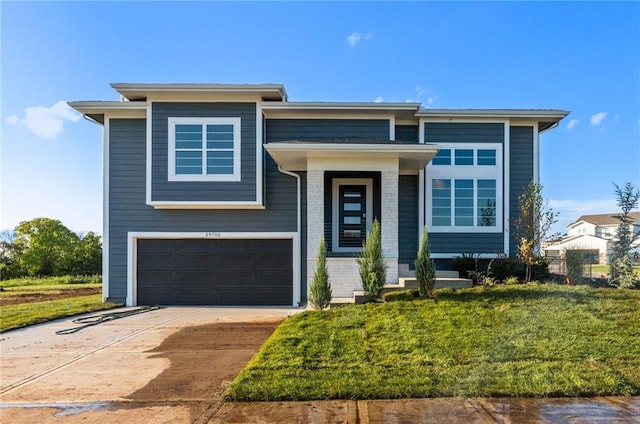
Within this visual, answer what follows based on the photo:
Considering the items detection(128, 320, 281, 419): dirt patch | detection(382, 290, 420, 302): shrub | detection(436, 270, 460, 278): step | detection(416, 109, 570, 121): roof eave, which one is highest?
detection(416, 109, 570, 121): roof eave

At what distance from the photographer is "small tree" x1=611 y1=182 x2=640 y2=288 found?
9.34 meters

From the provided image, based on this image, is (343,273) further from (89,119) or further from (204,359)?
(89,119)

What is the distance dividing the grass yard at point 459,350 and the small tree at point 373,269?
0.55 m

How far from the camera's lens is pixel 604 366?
450 centimetres

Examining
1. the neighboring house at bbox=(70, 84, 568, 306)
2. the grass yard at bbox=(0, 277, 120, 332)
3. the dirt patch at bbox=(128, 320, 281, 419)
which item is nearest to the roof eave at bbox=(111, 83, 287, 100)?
the neighboring house at bbox=(70, 84, 568, 306)

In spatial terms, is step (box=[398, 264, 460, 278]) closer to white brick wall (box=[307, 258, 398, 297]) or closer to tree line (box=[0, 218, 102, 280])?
white brick wall (box=[307, 258, 398, 297])

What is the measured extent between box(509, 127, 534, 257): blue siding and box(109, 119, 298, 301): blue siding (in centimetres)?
592

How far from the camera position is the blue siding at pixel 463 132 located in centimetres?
1101

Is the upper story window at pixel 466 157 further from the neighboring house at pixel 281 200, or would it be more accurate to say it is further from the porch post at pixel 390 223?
the porch post at pixel 390 223

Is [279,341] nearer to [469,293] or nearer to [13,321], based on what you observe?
[469,293]

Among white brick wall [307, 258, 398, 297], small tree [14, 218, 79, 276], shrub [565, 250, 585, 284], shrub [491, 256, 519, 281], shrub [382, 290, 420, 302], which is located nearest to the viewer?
shrub [382, 290, 420, 302]

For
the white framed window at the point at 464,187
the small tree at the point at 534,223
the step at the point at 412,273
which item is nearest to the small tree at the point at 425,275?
the step at the point at 412,273

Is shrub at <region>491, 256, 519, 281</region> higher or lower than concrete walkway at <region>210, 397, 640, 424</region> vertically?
higher

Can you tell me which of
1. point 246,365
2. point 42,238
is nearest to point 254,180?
point 246,365
